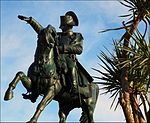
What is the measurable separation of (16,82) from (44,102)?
50 centimetres

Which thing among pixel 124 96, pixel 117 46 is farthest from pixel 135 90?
pixel 117 46

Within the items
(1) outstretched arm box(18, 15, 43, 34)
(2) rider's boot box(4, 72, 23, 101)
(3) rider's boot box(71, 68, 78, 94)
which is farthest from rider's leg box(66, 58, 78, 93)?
(2) rider's boot box(4, 72, 23, 101)

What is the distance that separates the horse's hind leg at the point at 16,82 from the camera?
5.96 meters

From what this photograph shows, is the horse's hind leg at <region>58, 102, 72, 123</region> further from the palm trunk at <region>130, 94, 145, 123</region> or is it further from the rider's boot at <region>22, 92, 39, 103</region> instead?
the palm trunk at <region>130, 94, 145, 123</region>

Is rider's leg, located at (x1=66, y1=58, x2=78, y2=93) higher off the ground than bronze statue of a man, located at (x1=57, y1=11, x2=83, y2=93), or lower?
lower

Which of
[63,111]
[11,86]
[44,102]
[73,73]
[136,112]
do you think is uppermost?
[73,73]

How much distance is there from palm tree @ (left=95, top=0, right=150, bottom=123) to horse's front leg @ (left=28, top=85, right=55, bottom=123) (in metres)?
6.36

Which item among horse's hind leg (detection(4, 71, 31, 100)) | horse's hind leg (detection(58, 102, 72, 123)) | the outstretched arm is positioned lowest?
horse's hind leg (detection(58, 102, 72, 123))

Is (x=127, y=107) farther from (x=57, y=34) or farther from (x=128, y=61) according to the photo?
(x=57, y=34)

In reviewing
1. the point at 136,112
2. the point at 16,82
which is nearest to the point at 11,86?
the point at 16,82

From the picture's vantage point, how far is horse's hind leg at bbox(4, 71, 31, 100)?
5961mm

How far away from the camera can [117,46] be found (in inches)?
515

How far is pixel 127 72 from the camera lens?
12961mm

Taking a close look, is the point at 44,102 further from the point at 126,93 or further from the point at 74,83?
the point at 126,93
